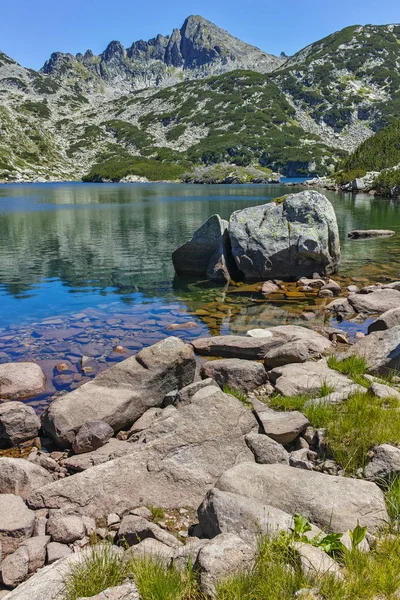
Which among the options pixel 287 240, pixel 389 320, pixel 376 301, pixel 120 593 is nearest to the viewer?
pixel 120 593

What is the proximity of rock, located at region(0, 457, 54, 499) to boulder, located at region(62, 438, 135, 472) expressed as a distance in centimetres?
82

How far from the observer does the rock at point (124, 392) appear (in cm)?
946

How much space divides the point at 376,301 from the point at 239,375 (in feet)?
35.3

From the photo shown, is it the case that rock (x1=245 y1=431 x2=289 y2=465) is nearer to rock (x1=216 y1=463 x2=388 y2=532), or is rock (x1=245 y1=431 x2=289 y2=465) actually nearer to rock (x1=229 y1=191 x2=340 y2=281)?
rock (x1=216 y1=463 x2=388 y2=532)

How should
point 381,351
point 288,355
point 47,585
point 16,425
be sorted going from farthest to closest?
1. point 288,355
2. point 381,351
3. point 16,425
4. point 47,585

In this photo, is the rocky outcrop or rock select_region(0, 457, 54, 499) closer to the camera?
rock select_region(0, 457, 54, 499)

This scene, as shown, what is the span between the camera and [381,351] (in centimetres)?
1034

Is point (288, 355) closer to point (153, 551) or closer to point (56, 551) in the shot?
point (153, 551)

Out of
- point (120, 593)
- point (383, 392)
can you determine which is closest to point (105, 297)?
point (383, 392)

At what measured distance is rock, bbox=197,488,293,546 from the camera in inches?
189

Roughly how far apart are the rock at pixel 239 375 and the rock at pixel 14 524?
18.5 ft

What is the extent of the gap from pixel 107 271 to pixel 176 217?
32.3 metres


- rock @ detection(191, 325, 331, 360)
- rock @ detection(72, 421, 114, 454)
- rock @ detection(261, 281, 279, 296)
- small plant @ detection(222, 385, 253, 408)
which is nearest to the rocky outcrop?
rock @ detection(261, 281, 279, 296)

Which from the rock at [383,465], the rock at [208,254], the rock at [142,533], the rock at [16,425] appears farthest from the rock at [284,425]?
the rock at [208,254]
